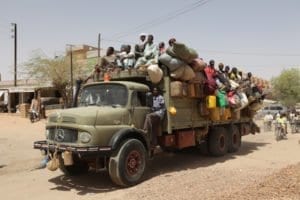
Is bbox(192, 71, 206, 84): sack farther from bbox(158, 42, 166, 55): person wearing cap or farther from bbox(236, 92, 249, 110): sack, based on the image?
bbox(236, 92, 249, 110): sack

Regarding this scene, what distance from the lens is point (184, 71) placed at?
456 inches

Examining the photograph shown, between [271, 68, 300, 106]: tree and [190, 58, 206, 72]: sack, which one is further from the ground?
[271, 68, 300, 106]: tree

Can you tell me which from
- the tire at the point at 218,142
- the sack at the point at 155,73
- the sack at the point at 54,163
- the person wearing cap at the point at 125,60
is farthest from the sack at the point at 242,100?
the sack at the point at 54,163

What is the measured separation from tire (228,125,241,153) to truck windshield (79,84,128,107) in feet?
19.6

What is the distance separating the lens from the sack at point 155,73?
11.0 m

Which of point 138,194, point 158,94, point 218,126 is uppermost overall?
point 158,94

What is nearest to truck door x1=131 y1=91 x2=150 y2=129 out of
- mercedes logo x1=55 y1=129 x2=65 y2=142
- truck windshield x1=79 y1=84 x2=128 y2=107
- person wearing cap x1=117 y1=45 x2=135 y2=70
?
truck windshield x1=79 y1=84 x2=128 y2=107

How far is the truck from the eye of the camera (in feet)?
30.5

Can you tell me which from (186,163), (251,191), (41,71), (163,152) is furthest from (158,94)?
(41,71)

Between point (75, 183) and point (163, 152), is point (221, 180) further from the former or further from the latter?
point (163, 152)

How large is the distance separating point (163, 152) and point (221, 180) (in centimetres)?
476

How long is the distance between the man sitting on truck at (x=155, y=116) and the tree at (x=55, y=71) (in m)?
27.4

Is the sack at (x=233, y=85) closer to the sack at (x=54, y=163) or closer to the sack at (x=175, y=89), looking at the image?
the sack at (x=175, y=89)

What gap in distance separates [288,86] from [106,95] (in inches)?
2313
